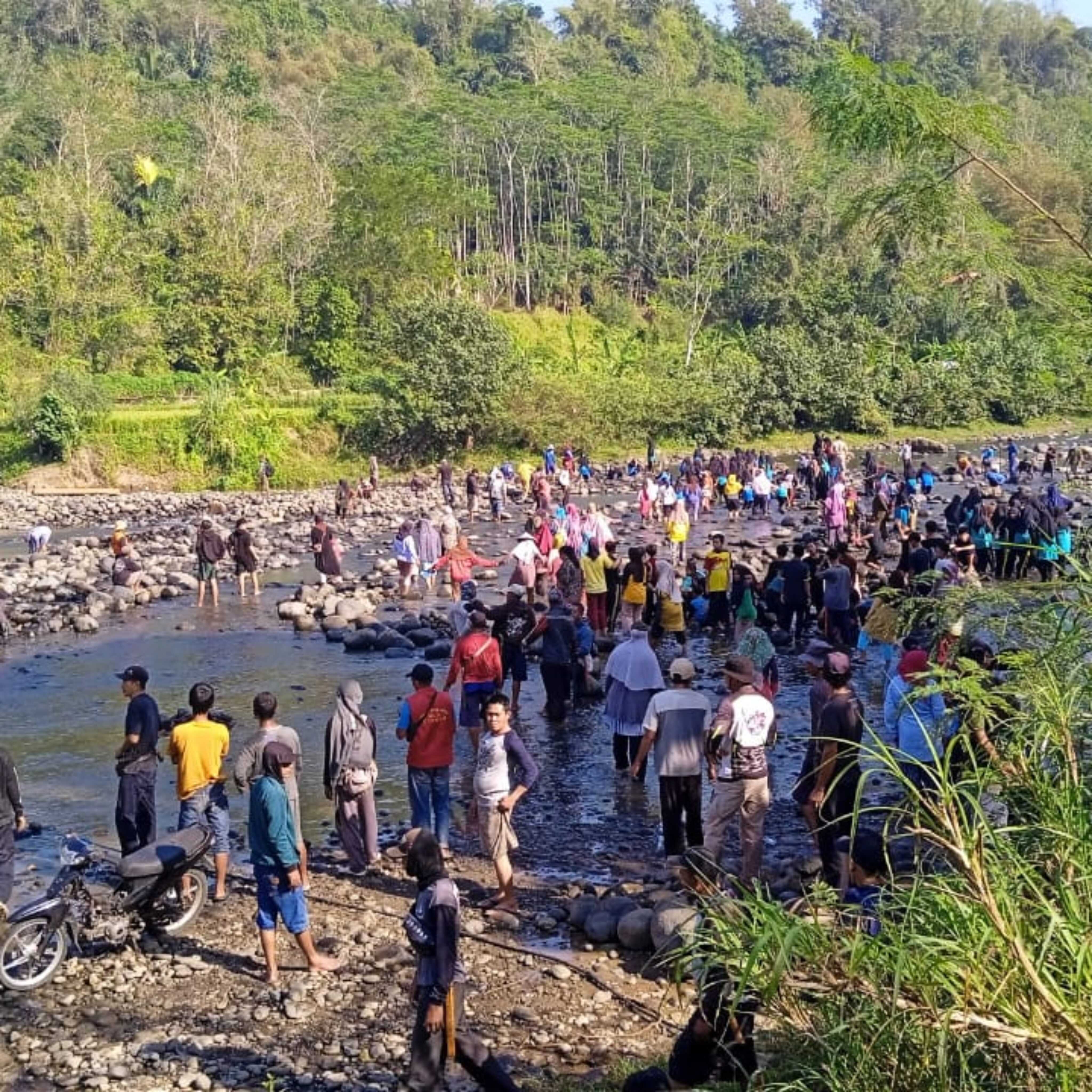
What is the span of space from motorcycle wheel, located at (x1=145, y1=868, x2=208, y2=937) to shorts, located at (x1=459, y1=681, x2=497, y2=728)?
325 centimetres

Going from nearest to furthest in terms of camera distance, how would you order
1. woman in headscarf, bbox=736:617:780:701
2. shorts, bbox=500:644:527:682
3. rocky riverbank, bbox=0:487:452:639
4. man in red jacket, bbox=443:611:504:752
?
1. man in red jacket, bbox=443:611:504:752
2. woman in headscarf, bbox=736:617:780:701
3. shorts, bbox=500:644:527:682
4. rocky riverbank, bbox=0:487:452:639

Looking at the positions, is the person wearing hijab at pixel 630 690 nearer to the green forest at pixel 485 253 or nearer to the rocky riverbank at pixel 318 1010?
the rocky riverbank at pixel 318 1010

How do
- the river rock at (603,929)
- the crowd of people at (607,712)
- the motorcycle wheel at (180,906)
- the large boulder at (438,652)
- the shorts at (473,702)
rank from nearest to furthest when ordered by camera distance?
the crowd of people at (607,712)
the river rock at (603,929)
the motorcycle wheel at (180,906)
the shorts at (473,702)
the large boulder at (438,652)

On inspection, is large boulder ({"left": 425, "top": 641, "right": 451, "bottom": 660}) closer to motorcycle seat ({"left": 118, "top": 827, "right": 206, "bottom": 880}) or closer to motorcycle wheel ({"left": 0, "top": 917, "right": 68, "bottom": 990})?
motorcycle seat ({"left": 118, "top": 827, "right": 206, "bottom": 880})

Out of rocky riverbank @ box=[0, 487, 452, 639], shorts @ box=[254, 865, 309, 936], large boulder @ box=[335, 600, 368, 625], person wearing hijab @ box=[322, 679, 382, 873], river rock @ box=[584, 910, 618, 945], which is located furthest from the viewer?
rocky riverbank @ box=[0, 487, 452, 639]

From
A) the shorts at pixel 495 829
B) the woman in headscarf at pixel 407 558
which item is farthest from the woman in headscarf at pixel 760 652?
the woman in headscarf at pixel 407 558

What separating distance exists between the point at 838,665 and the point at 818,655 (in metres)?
2.68

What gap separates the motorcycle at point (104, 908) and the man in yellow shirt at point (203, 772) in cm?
33

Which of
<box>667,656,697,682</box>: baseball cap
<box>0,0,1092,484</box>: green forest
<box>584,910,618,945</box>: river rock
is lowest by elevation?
<box>584,910,618,945</box>: river rock

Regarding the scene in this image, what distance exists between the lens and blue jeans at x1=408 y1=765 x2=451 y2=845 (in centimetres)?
937

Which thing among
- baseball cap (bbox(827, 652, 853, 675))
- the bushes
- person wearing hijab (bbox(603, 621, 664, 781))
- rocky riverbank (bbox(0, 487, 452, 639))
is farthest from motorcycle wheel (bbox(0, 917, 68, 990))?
the bushes

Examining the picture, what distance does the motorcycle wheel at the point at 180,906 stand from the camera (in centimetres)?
839

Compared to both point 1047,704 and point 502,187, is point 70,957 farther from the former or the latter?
point 502,187

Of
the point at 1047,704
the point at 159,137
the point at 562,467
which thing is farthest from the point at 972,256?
the point at 159,137
